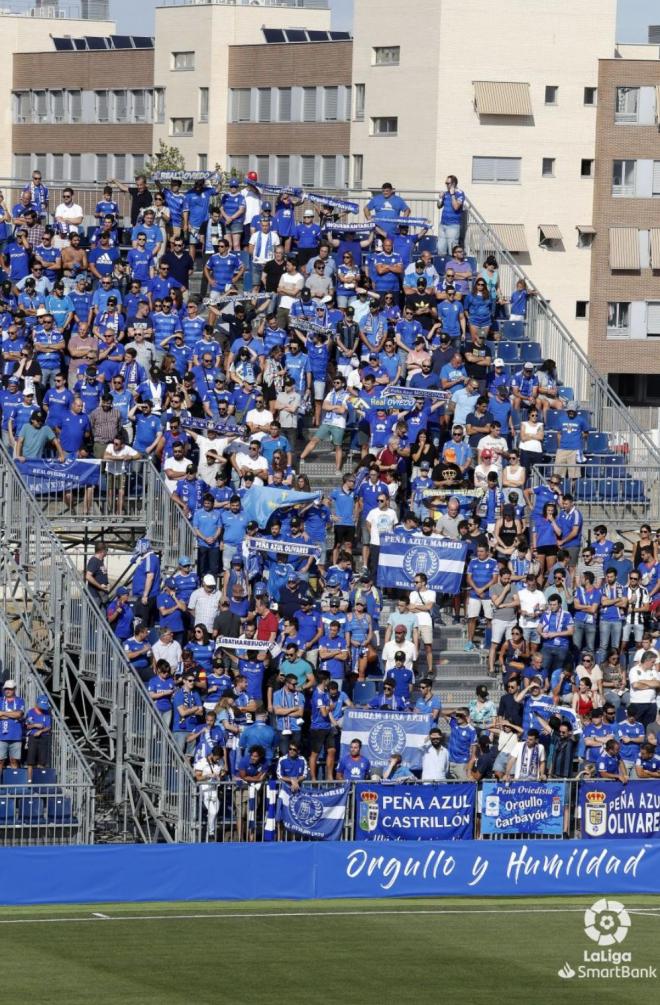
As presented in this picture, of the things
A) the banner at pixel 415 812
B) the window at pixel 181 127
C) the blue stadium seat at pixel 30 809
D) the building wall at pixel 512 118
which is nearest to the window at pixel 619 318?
the building wall at pixel 512 118

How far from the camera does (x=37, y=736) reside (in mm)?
29328

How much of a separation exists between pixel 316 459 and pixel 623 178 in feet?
120

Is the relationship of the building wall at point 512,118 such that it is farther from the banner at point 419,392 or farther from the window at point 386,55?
the banner at point 419,392

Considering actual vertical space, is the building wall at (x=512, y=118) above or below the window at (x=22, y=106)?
below

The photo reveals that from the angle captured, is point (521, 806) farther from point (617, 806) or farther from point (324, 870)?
point (324, 870)

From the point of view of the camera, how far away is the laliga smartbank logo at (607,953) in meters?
24.6

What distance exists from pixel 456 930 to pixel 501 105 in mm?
45980

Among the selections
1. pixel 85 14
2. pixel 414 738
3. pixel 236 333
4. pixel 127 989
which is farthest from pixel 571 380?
pixel 85 14

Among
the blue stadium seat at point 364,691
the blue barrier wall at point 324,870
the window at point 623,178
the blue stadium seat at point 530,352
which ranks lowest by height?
the blue barrier wall at point 324,870

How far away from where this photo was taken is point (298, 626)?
31.5 meters

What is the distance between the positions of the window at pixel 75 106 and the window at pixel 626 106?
32.6 m

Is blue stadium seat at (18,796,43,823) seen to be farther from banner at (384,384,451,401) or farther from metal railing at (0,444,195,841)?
banner at (384,384,451,401)

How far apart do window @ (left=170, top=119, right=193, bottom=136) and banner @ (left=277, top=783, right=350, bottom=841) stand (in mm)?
62350

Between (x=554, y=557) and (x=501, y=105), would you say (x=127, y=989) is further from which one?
(x=501, y=105)
